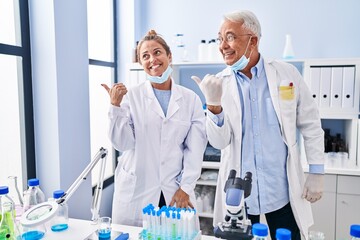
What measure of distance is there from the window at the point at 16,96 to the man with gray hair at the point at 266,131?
1.05 metres

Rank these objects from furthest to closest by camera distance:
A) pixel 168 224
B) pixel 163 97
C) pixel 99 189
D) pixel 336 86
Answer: pixel 336 86 → pixel 163 97 → pixel 99 189 → pixel 168 224

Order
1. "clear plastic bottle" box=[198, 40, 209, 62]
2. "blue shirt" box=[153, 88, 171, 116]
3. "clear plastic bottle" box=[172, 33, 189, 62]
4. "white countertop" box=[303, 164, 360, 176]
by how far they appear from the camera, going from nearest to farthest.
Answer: "blue shirt" box=[153, 88, 171, 116], "white countertop" box=[303, 164, 360, 176], "clear plastic bottle" box=[198, 40, 209, 62], "clear plastic bottle" box=[172, 33, 189, 62]

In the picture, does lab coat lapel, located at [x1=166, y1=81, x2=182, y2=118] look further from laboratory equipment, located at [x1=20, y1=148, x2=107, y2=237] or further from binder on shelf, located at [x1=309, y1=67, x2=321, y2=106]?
binder on shelf, located at [x1=309, y1=67, x2=321, y2=106]

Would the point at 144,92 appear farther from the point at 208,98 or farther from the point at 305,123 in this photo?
the point at 305,123

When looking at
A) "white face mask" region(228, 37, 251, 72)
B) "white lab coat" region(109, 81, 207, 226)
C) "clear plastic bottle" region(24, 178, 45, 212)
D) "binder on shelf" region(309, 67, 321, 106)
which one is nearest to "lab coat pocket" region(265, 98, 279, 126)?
"white face mask" region(228, 37, 251, 72)

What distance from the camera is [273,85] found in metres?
1.50

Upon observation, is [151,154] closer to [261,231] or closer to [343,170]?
[261,231]

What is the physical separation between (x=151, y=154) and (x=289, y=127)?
68cm

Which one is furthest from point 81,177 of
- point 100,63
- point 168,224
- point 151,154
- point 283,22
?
point 283,22

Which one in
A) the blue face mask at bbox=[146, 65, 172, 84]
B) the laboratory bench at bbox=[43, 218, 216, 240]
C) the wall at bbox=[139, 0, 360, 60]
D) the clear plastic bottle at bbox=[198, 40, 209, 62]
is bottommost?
the laboratory bench at bbox=[43, 218, 216, 240]

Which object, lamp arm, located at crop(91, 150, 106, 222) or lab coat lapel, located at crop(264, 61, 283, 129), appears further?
lab coat lapel, located at crop(264, 61, 283, 129)

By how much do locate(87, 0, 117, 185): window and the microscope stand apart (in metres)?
1.77

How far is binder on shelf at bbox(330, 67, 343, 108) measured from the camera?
241 cm

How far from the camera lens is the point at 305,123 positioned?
154 centimetres
